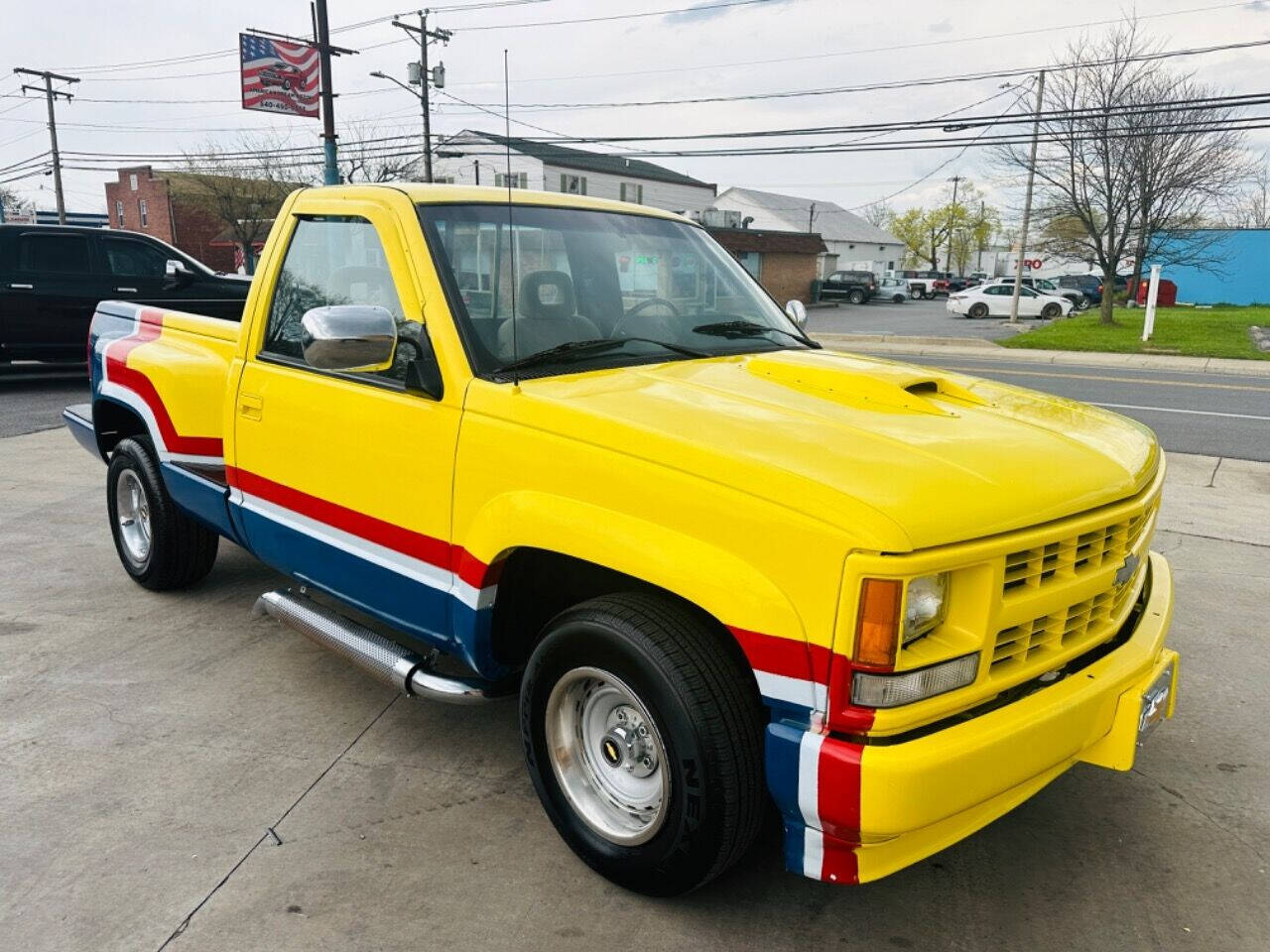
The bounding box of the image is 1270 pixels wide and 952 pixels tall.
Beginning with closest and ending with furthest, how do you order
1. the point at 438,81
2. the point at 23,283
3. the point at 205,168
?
the point at 23,283 < the point at 438,81 < the point at 205,168

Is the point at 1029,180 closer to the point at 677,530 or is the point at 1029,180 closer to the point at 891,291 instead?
the point at 891,291

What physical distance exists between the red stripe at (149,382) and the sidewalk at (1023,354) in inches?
467

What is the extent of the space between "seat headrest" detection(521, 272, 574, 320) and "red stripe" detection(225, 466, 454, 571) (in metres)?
0.80

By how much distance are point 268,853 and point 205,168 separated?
5228 centimetres

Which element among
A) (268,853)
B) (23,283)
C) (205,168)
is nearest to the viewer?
(268,853)

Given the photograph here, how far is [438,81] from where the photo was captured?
32.5 metres

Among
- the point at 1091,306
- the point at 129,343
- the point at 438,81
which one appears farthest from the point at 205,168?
the point at 129,343

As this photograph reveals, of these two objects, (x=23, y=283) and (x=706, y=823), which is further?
(x=23, y=283)

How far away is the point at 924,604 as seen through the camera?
2.12 metres

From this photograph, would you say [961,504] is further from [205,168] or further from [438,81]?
[205,168]

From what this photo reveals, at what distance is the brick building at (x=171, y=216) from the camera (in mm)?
52344

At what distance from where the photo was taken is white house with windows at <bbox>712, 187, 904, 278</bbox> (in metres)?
75.0

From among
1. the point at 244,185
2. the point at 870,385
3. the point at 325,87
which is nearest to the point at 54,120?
the point at 244,185

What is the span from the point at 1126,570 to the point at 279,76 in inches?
944
